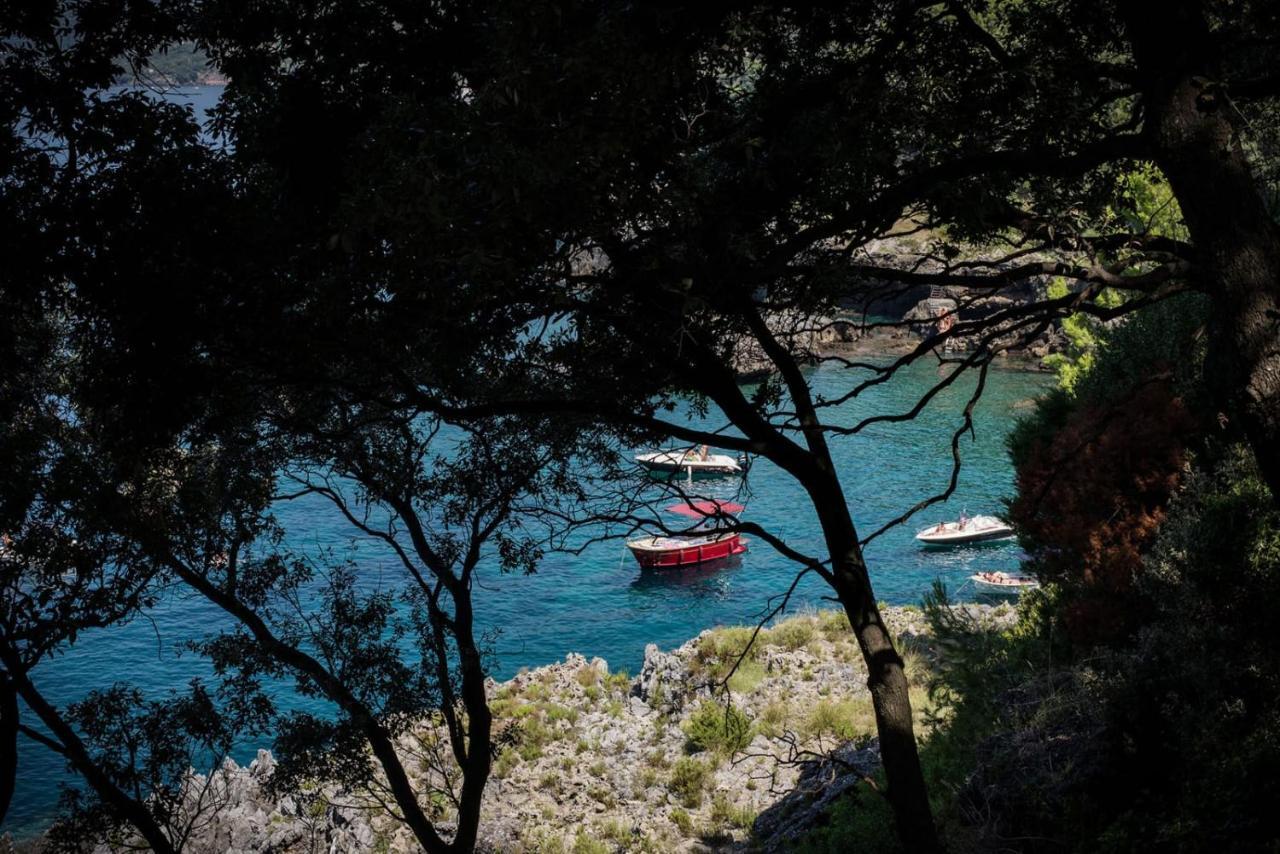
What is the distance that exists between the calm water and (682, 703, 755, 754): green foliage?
6.45 metres

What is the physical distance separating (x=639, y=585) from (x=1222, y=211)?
103 ft

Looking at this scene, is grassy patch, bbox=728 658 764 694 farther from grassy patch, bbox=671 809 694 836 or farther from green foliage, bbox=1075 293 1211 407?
green foliage, bbox=1075 293 1211 407

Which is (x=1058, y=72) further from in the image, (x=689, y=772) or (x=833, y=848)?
(x=689, y=772)

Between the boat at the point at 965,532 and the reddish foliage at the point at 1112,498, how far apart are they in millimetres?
22865

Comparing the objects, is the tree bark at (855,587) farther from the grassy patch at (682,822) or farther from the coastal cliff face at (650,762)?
the grassy patch at (682,822)

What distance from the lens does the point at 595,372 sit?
9.94 m

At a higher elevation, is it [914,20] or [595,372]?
[914,20]

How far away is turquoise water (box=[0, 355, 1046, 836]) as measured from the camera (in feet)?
93.8

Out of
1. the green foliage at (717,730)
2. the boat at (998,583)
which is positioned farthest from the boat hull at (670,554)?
the green foliage at (717,730)

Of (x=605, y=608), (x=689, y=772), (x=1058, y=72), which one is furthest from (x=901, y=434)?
(x=1058, y=72)

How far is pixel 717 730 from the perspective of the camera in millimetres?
19812

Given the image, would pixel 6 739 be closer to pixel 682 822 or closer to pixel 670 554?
pixel 682 822

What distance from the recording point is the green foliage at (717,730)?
19203mm

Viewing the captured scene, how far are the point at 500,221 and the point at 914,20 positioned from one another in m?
4.87
